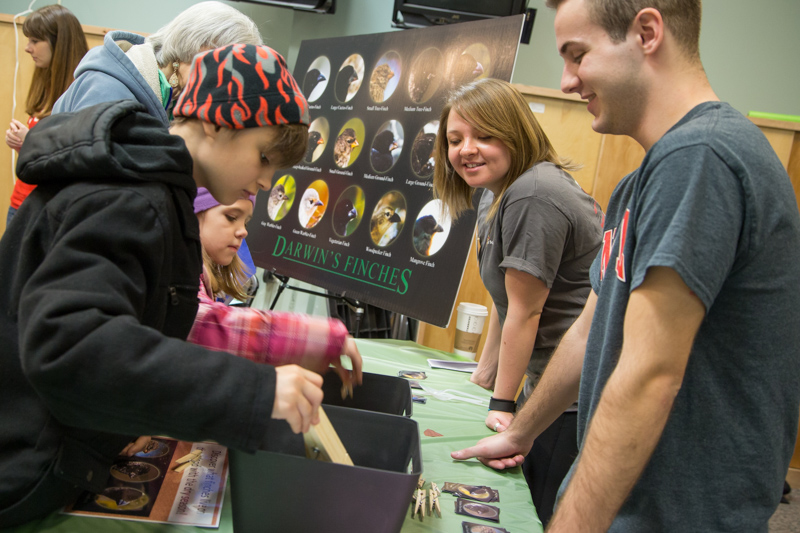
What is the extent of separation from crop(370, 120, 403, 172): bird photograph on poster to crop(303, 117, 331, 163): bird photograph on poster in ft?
1.21

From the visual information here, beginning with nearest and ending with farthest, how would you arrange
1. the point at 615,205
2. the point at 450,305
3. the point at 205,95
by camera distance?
the point at 205,95 < the point at 615,205 < the point at 450,305

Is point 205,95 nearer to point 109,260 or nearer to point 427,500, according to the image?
point 109,260

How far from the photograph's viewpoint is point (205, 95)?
0.85m

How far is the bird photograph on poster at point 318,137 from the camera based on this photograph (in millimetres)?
2964

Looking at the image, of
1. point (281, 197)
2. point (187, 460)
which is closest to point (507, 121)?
point (187, 460)

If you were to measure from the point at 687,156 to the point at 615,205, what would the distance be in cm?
33

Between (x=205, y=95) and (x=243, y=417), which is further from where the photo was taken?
(x=205, y=95)

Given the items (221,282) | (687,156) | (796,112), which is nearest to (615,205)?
(687,156)

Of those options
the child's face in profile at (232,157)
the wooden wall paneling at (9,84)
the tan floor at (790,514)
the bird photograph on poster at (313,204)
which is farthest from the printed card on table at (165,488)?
the wooden wall paneling at (9,84)

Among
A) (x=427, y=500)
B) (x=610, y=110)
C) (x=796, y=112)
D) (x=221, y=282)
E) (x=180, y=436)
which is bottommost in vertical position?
(x=427, y=500)

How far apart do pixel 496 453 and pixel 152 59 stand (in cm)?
144

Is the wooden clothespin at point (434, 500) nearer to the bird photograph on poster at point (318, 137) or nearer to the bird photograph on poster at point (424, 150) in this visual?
the bird photograph on poster at point (424, 150)

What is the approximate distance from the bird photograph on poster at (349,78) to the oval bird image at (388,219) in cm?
67

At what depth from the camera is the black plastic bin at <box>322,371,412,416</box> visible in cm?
121
